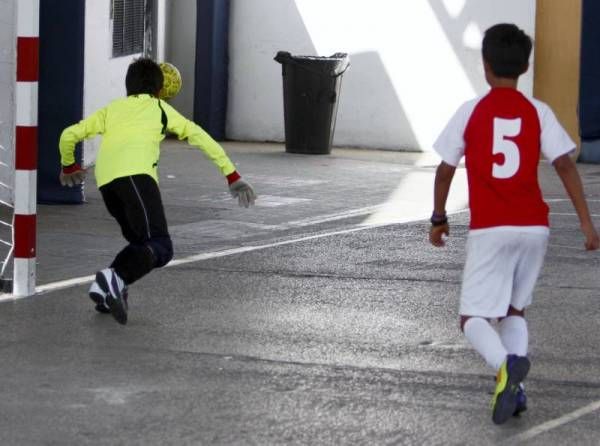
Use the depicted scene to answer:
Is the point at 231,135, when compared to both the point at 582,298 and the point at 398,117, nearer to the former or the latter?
the point at 398,117

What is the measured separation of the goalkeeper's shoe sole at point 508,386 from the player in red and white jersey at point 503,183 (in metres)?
0.07

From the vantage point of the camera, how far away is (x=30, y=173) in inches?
369

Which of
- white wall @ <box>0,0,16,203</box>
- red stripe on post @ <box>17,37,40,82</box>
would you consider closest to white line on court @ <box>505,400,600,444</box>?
red stripe on post @ <box>17,37,40,82</box>

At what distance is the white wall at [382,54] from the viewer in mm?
20547

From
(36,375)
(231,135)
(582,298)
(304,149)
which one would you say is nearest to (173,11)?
(231,135)

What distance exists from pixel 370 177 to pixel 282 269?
6.92 m

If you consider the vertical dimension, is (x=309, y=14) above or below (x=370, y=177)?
above

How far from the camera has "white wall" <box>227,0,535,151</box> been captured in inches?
809

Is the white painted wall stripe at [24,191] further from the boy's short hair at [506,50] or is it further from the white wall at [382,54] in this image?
the white wall at [382,54]

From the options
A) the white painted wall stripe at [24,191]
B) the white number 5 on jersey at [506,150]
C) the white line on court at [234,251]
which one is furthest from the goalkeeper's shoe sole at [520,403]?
the white painted wall stripe at [24,191]

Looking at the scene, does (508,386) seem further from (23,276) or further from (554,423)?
(23,276)

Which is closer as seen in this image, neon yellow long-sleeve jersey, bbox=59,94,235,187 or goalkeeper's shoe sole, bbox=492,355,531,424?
goalkeeper's shoe sole, bbox=492,355,531,424

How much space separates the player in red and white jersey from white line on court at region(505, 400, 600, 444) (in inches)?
5.4

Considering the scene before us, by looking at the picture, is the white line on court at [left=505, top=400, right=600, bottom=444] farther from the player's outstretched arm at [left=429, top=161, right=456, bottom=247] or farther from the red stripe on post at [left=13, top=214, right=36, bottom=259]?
the red stripe on post at [left=13, top=214, right=36, bottom=259]
